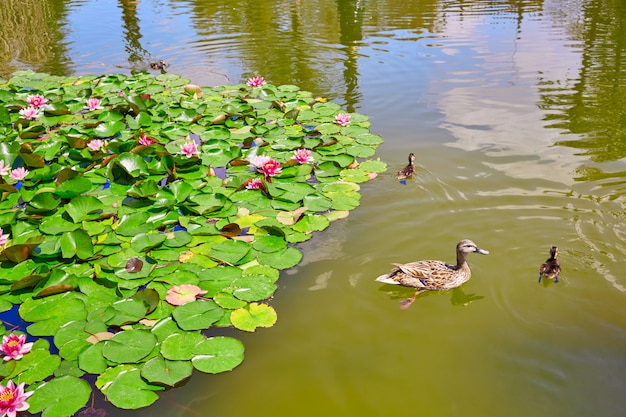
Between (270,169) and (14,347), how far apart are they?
10.2 feet

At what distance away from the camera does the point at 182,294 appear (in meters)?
3.96

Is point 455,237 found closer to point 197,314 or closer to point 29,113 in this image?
point 197,314

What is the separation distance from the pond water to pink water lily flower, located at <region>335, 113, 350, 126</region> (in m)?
0.42

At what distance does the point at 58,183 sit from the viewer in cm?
536

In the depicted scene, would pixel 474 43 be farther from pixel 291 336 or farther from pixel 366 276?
pixel 291 336

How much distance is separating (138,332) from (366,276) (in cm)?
191

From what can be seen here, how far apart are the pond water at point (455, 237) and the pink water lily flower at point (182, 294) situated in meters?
0.62

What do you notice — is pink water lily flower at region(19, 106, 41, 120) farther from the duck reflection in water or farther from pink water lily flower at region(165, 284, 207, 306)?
the duck reflection in water

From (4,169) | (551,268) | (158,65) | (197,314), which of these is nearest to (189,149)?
(4,169)

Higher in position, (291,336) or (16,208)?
(16,208)

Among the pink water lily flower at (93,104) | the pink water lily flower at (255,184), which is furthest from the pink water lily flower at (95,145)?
the pink water lily flower at (255,184)

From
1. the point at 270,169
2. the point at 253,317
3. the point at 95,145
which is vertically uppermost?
the point at 95,145

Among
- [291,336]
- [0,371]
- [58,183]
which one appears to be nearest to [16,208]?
[58,183]

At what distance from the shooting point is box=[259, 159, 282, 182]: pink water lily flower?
18.5 ft
